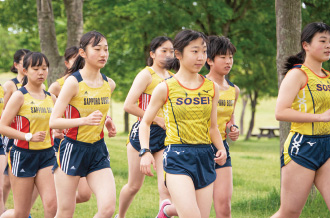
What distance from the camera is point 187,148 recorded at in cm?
491

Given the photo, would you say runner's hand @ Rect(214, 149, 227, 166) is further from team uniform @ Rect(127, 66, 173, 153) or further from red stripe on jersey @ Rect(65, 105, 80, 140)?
team uniform @ Rect(127, 66, 173, 153)

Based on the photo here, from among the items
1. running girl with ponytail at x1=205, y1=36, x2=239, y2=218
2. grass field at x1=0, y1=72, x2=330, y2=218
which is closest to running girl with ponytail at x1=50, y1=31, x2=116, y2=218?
running girl with ponytail at x1=205, y1=36, x2=239, y2=218

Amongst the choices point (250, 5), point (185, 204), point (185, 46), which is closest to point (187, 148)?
point (185, 204)

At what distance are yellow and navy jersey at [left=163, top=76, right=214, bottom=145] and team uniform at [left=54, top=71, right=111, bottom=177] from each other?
3.46 feet

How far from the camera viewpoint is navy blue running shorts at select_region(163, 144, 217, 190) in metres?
4.86

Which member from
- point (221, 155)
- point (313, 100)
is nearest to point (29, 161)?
point (221, 155)

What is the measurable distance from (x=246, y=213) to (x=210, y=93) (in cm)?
442

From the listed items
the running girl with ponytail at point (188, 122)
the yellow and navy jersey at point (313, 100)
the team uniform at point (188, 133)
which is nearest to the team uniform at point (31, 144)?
the running girl with ponytail at point (188, 122)

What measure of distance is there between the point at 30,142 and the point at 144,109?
164 centimetres

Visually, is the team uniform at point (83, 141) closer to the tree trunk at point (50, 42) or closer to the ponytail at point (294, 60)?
the ponytail at point (294, 60)

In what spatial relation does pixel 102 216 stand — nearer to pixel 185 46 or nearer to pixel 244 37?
pixel 185 46

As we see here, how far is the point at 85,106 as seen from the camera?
18.4 feet

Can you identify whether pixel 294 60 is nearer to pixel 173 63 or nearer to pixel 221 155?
pixel 221 155

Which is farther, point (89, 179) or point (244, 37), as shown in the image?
point (244, 37)
